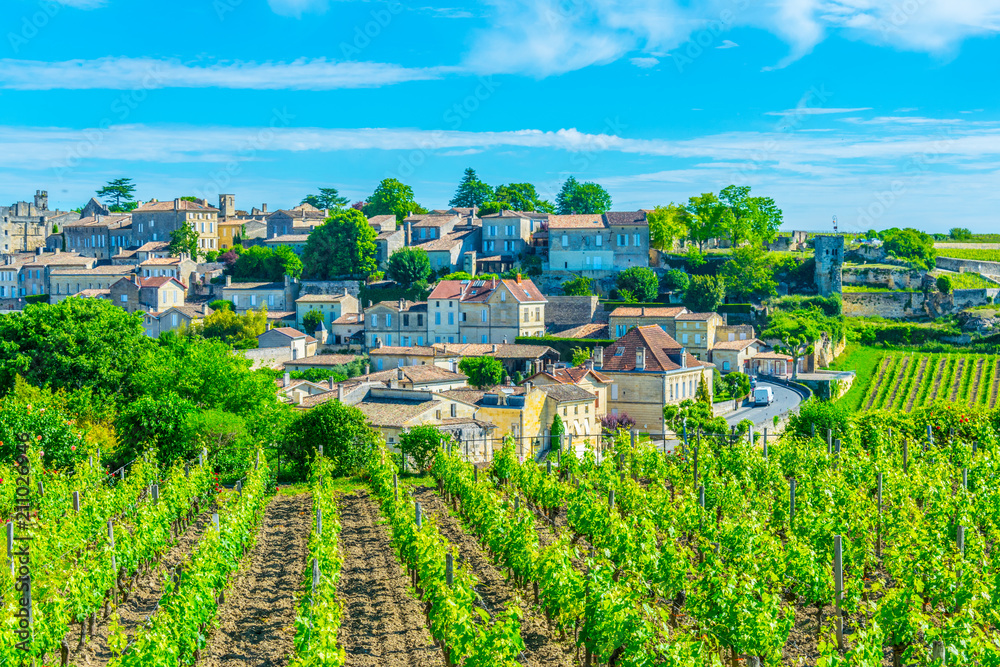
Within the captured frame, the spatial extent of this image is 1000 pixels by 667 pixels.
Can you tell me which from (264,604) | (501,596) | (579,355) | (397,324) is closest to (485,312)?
(397,324)

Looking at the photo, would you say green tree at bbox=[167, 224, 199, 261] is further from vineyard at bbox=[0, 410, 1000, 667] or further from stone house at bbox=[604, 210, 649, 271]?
vineyard at bbox=[0, 410, 1000, 667]

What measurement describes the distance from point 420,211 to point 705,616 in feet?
266

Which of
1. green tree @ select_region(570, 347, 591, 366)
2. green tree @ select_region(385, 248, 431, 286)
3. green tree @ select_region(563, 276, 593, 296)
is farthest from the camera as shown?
green tree @ select_region(385, 248, 431, 286)

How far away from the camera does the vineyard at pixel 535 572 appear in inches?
424

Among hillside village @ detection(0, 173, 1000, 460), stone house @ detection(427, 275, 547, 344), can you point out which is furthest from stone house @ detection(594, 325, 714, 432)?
stone house @ detection(427, 275, 547, 344)

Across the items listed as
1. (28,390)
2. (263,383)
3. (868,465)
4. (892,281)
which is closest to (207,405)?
(263,383)

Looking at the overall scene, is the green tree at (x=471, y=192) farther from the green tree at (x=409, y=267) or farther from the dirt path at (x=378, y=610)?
the dirt path at (x=378, y=610)

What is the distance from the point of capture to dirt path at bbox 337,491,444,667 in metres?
12.1

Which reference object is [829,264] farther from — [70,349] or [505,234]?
[70,349]

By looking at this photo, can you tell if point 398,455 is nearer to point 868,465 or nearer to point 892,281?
point 868,465

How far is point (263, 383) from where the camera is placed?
2803cm

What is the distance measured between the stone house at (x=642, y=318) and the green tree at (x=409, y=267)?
16108 millimetres

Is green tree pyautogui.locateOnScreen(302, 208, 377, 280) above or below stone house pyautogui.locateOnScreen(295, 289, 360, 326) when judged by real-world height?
above

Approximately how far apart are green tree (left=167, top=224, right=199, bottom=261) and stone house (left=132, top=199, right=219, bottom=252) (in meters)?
3.60
